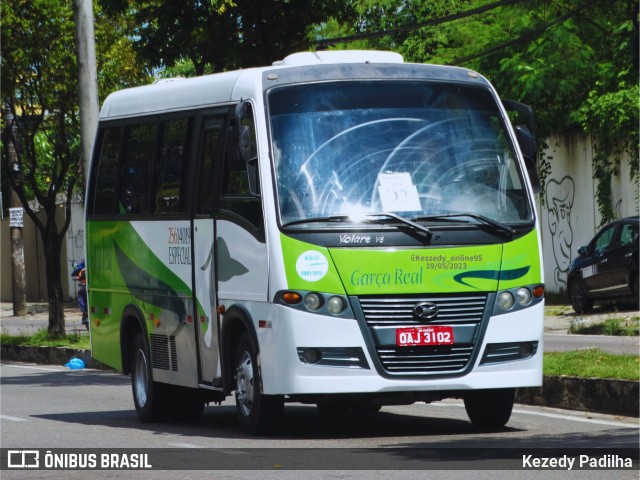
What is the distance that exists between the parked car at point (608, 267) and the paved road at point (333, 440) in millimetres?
10931

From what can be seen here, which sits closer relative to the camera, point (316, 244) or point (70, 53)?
point (316, 244)

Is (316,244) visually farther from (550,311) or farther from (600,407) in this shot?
(550,311)

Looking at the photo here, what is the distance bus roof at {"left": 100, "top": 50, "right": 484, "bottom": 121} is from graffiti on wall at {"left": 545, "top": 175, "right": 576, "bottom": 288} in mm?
18502

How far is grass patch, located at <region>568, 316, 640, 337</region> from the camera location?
73.9 ft

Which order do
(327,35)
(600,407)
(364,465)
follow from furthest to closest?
1. (327,35)
2. (600,407)
3. (364,465)

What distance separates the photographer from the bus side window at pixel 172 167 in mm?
13188

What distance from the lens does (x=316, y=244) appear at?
1116cm

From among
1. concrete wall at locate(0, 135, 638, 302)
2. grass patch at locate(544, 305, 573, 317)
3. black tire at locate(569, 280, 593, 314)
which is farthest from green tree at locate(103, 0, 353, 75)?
concrete wall at locate(0, 135, 638, 302)

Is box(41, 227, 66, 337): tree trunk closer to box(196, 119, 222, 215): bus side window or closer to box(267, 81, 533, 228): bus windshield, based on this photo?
box(196, 119, 222, 215): bus side window

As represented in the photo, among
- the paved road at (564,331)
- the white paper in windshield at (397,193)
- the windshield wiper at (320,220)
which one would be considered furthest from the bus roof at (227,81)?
the paved road at (564,331)

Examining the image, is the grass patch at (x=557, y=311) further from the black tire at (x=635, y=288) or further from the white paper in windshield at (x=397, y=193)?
the white paper in windshield at (x=397, y=193)

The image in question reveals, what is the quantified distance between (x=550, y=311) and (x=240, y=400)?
17879 mm

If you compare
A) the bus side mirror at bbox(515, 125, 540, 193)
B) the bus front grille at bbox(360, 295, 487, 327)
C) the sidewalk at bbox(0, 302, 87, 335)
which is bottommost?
the sidewalk at bbox(0, 302, 87, 335)

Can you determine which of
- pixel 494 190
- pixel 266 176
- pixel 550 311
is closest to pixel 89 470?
pixel 266 176
